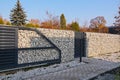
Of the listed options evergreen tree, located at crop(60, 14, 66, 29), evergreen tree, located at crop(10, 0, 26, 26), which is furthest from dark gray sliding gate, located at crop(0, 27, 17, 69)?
evergreen tree, located at crop(60, 14, 66, 29)

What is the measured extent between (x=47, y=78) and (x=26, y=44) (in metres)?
2.58

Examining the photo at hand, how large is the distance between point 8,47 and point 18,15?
19.5 m

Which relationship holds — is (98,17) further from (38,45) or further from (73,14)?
(38,45)

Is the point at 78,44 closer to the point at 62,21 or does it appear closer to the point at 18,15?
the point at 18,15

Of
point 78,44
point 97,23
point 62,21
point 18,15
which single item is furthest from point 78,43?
point 97,23

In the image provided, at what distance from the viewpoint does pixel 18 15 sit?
27406 millimetres

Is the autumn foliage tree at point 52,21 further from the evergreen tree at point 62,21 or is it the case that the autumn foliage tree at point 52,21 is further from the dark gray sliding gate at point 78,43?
the dark gray sliding gate at point 78,43

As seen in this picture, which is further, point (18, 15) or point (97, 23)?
point (97, 23)

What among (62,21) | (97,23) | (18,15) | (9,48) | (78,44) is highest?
(18,15)

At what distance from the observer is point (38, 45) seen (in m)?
10.2

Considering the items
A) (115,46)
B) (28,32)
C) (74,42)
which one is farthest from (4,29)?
(115,46)

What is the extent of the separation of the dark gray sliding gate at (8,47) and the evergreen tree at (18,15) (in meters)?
18.3

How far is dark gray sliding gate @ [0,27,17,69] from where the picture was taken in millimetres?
8312

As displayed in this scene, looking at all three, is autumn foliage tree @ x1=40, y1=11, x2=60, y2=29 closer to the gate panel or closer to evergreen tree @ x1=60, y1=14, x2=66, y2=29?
evergreen tree @ x1=60, y1=14, x2=66, y2=29
